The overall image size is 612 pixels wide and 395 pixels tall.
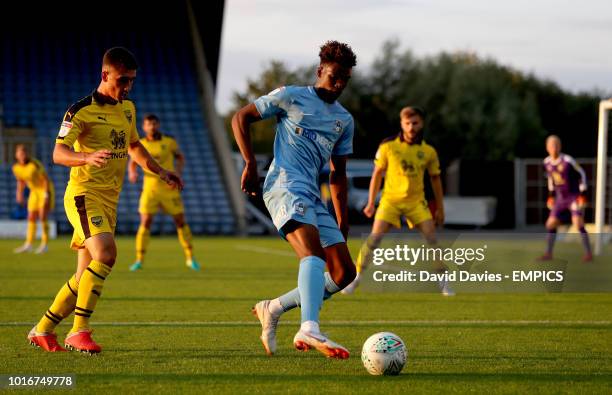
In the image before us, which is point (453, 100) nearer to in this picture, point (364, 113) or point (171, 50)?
point (364, 113)

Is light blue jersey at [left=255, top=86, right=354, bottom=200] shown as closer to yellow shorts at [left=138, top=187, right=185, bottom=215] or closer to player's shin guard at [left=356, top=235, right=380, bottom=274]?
player's shin guard at [left=356, top=235, right=380, bottom=274]

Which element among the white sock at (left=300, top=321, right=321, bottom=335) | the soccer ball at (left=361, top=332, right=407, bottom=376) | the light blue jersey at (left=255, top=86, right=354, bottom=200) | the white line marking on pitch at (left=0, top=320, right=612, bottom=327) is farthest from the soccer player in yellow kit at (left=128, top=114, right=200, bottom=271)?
the soccer ball at (left=361, top=332, right=407, bottom=376)

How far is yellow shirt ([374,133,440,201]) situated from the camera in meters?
12.4

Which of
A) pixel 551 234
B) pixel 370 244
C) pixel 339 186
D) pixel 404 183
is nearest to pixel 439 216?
pixel 404 183

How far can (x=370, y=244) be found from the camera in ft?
41.4

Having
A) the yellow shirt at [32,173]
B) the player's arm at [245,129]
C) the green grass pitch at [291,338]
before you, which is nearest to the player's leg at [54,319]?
the green grass pitch at [291,338]

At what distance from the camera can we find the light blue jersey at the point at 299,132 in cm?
697

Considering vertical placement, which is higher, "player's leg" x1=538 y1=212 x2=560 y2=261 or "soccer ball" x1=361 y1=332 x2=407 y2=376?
"soccer ball" x1=361 y1=332 x2=407 y2=376

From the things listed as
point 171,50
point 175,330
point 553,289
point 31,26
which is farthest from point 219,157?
point 175,330

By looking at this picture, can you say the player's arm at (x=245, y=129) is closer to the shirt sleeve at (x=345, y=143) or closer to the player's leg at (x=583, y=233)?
the shirt sleeve at (x=345, y=143)

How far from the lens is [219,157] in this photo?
3575cm

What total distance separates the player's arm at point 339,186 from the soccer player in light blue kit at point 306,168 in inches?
1.1

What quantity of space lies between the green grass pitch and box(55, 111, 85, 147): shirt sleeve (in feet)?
4.83

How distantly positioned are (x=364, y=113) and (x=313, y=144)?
2298 inches
